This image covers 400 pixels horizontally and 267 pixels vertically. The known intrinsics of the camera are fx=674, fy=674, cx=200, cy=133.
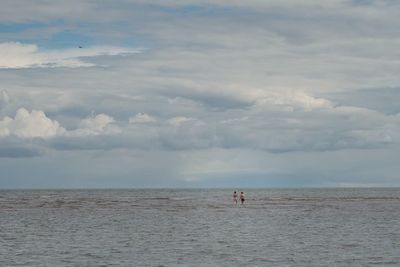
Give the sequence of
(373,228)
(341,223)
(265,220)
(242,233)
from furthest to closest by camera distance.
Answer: (265,220) < (341,223) < (373,228) < (242,233)

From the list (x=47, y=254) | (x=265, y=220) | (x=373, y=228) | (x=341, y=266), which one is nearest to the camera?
(x=341, y=266)

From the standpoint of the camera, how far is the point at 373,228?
59156 millimetres

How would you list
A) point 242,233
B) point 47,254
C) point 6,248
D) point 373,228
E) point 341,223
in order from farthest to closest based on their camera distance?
point 341,223 < point 373,228 < point 242,233 < point 6,248 < point 47,254

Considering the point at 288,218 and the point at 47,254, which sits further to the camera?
the point at 288,218

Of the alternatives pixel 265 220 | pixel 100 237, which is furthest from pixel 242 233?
pixel 265 220

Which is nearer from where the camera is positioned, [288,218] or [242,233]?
[242,233]

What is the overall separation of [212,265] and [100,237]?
1700cm

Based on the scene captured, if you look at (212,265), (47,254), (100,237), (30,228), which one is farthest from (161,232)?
(212,265)

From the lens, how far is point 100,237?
5138cm

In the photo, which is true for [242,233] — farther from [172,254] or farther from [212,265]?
[212,265]

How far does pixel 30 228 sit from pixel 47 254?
20.4 metres

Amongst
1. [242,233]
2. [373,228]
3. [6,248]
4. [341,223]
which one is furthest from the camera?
[341,223]

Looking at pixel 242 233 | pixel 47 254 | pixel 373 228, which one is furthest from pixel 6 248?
pixel 373 228

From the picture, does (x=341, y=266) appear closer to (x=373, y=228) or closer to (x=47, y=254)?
(x=47, y=254)
